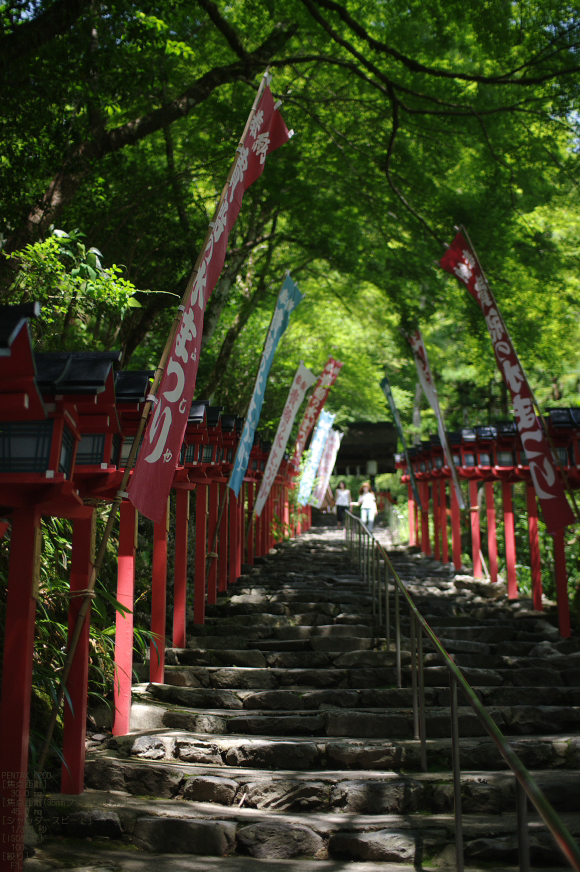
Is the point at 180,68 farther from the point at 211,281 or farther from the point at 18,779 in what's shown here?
the point at 18,779

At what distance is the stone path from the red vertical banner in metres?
1.62

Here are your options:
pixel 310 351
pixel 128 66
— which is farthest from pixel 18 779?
pixel 310 351

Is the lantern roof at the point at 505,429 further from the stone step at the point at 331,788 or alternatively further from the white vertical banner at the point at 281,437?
the stone step at the point at 331,788

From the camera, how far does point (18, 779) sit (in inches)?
136

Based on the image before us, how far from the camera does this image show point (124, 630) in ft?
18.7

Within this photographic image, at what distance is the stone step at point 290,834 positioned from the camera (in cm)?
401

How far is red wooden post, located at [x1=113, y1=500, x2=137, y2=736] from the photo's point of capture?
5613 millimetres

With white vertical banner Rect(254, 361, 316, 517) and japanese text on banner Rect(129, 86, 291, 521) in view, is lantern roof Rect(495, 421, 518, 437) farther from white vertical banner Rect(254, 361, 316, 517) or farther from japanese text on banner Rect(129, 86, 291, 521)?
japanese text on banner Rect(129, 86, 291, 521)

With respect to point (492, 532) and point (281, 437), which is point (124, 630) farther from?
point (492, 532)

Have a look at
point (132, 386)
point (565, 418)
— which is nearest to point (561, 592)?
point (565, 418)

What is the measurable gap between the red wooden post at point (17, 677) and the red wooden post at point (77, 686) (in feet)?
2.05

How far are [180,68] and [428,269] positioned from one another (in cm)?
580

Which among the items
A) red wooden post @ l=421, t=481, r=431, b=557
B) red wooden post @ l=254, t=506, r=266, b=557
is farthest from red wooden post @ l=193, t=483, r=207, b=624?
red wooden post @ l=421, t=481, r=431, b=557

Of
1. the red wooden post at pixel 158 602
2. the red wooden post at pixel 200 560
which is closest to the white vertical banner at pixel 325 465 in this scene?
the red wooden post at pixel 200 560
